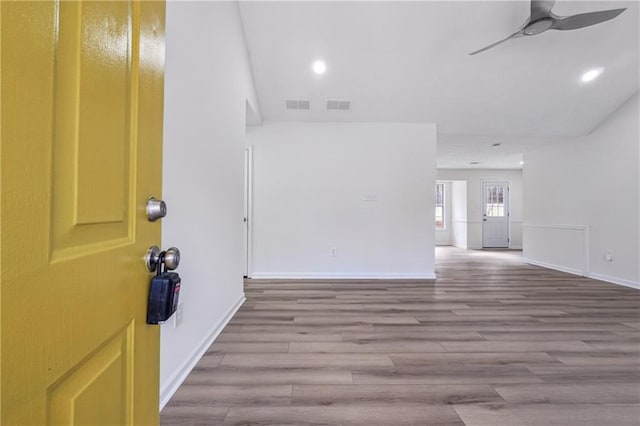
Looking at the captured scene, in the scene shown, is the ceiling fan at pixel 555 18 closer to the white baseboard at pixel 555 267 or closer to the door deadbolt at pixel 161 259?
the door deadbolt at pixel 161 259

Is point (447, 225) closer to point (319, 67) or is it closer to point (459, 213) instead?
point (459, 213)

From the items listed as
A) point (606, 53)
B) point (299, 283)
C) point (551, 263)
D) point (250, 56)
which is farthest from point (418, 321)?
point (551, 263)

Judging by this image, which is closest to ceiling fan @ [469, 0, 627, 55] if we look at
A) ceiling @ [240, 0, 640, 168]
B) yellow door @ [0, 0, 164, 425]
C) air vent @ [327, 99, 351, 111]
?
ceiling @ [240, 0, 640, 168]

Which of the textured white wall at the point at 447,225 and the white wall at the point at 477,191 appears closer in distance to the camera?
the white wall at the point at 477,191

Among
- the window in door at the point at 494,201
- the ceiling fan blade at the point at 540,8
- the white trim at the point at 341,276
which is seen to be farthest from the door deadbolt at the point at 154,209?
the window in door at the point at 494,201

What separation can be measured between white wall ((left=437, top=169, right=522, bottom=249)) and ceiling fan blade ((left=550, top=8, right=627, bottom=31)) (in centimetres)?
653

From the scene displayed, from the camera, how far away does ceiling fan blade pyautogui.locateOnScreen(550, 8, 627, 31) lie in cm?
236

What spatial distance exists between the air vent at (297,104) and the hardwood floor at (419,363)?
2.56 metres

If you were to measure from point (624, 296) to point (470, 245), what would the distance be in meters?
5.33

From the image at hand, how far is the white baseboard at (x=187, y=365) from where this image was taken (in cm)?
153

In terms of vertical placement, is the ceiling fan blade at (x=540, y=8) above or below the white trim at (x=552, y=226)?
above

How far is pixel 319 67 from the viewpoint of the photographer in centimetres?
355

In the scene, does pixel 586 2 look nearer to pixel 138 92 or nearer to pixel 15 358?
pixel 138 92

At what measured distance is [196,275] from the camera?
6.36ft
